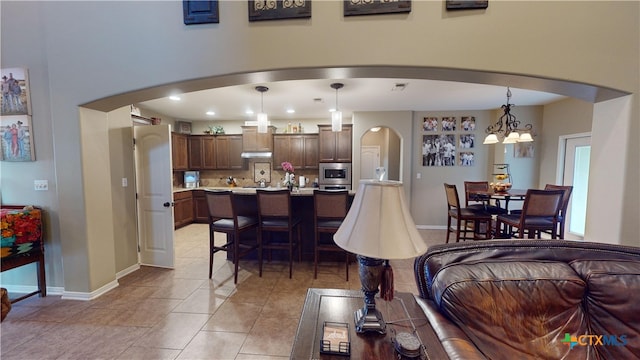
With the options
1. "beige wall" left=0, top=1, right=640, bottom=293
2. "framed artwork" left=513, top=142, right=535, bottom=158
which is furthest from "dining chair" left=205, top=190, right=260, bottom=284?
"framed artwork" left=513, top=142, right=535, bottom=158

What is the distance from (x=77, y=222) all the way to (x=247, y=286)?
1.90m

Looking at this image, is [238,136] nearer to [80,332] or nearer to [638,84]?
[80,332]

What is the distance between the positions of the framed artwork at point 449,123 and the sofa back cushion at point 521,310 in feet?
15.4

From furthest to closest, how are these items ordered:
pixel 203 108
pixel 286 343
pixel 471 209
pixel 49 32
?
pixel 203 108 → pixel 471 209 → pixel 49 32 → pixel 286 343

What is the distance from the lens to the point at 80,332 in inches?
82.7

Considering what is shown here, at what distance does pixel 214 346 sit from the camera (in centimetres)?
194

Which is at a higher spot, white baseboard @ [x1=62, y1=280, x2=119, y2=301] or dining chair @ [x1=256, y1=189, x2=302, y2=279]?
dining chair @ [x1=256, y1=189, x2=302, y2=279]

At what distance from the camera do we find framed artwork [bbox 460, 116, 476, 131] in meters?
5.27

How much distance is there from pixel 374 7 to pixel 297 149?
13.8ft

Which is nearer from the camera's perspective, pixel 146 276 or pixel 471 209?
pixel 146 276

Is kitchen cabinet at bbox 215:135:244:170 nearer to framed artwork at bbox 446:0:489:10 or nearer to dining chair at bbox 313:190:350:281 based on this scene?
dining chair at bbox 313:190:350:281

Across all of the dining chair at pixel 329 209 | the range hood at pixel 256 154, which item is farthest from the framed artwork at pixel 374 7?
the range hood at pixel 256 154

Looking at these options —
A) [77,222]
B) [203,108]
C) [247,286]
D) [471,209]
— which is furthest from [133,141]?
[471,209]

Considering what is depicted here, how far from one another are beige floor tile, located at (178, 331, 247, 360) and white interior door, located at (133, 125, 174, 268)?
5.67 ft
